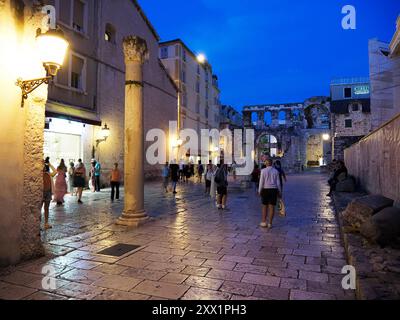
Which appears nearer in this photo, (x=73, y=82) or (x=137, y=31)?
(x=73, y=82)

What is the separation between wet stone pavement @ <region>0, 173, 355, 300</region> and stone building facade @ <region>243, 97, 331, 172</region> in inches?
1275

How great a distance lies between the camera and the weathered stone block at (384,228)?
413 centimetres

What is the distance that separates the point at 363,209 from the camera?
479 centimetres

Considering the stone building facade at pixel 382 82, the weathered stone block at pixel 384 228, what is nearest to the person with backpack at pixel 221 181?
the weathered stone block at pixel 384 228

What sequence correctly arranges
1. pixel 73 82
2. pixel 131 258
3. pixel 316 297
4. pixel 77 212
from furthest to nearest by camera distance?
pixel 73 82 < pixel 77 212 < pixel 131 258 < pixel 316 297

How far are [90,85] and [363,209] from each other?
14.9 meters

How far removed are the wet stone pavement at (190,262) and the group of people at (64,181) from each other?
2.86 feet

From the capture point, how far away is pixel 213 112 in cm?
3612

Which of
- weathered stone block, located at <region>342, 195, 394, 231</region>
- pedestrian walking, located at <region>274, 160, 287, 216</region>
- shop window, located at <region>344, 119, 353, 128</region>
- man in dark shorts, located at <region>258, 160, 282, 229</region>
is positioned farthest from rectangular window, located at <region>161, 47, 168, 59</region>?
weathered stone block, located at <region>342, 195, 394, 231</region>

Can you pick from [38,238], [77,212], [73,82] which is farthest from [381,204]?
[73,82]

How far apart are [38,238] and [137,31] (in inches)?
719

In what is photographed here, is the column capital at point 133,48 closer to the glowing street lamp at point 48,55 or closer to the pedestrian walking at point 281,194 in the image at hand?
the glowing street lamp at point 48,55

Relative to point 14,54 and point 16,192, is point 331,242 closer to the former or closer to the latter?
point 16,192

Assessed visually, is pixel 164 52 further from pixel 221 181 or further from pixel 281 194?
pixel 281 194
